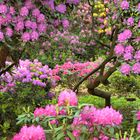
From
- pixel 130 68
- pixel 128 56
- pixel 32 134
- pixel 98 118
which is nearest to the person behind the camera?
pixel 32 134

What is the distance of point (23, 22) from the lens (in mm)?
4375

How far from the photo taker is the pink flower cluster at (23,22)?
14.0 feet

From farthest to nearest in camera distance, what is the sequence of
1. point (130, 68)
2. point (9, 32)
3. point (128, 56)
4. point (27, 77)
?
1. point (27, 77)
2. point (130, 68)
3. point (128, 56)
4. point (9, 32)

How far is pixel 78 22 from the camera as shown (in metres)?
14.6

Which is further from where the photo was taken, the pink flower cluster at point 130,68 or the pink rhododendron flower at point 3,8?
the pink flower cluster at point 130,68

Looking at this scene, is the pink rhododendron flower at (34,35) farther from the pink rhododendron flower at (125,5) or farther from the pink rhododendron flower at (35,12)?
the pink rhododendron flower at (125,5)

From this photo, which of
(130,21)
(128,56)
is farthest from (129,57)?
(130,21)

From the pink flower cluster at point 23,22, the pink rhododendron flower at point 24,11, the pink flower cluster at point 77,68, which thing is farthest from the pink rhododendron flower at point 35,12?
the pink flower cluster at point 77,68

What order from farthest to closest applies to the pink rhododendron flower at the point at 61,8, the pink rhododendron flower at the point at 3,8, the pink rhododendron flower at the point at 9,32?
the pink rhododendron flower at the point at 61,8 → the pink rhododendron flower at the point at 9,32 → the pink rhododendron flower at the point at 3,8

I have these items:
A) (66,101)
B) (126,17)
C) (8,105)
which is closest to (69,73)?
(8,105)

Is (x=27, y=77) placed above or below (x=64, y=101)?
above

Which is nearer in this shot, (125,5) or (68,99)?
(68,99)

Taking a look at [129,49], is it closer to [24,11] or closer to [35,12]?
[35,12]

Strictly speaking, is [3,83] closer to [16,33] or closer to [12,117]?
[12,117]
